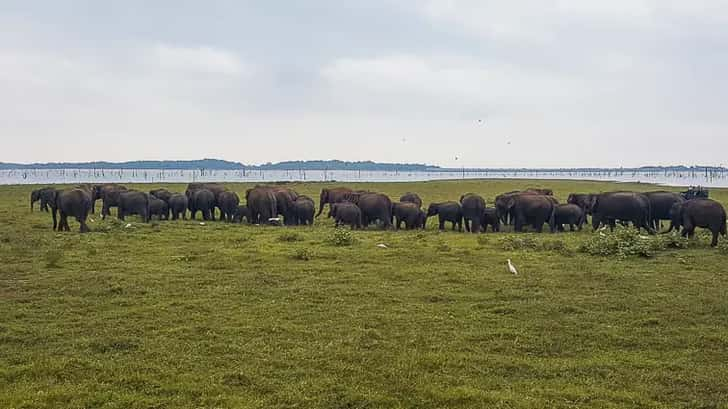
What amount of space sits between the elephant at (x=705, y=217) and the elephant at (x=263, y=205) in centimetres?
1641

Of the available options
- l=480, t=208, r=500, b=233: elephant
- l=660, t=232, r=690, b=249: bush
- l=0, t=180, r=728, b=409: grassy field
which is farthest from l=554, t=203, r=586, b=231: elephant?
l=0, t=180, r=728, b=409: grassy field

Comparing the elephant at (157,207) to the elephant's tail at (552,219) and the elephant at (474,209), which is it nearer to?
the elephant at (474,209)

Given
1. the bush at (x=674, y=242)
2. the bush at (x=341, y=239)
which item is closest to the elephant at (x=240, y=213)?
the bush at (x=341, y=239)

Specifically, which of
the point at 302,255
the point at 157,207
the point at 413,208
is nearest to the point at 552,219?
the point at 413,208

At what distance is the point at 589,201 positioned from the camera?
2805 centimetres

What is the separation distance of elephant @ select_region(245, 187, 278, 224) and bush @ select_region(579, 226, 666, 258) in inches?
565

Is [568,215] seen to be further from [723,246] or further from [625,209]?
[723,246]

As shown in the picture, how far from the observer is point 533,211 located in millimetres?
26094

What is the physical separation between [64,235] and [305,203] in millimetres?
10315

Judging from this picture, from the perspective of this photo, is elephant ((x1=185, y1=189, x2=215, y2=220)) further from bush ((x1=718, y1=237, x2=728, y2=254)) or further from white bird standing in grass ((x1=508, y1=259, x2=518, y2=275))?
bush ((x1=718, y1=237, x2=728, y2=254))

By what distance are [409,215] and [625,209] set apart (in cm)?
843

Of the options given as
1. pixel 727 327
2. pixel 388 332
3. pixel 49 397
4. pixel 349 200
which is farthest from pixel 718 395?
pixel 349 200

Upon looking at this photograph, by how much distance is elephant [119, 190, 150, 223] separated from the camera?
29234mm

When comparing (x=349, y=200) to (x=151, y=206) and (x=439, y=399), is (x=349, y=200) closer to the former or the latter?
(x=151, y=206)
